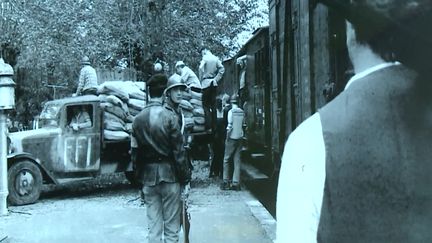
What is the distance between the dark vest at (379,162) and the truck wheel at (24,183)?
10.7 metres

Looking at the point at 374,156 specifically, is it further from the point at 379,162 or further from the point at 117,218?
the point at 117,218

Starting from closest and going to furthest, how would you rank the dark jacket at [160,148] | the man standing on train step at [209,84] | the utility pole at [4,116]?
the dark jacket at [160,148] → the utility pole at [4,116] → the man standing on train step at [209,84]

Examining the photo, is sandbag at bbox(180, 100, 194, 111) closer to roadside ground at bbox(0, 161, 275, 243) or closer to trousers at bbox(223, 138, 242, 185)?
trousers at bbox(223, 138, 242, 185)

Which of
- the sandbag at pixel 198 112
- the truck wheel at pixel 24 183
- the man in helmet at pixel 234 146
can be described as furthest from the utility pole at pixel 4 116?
the man in helmet at pixel 234 146

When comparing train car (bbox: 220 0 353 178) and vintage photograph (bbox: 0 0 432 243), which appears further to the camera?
train car (bbox: 220 0 353 178)

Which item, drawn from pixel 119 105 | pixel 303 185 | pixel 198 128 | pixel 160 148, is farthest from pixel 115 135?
pixel 303 185

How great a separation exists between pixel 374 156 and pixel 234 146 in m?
11.6

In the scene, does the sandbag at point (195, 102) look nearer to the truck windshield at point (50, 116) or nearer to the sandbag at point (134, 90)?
the sandbag at point (134, 90)

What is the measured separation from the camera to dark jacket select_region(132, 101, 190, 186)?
18.8 feet

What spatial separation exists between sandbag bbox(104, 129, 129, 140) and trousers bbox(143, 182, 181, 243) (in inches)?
Answer: 252

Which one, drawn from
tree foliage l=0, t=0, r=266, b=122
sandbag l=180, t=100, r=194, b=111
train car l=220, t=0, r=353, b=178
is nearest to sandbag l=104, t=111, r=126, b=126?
sandbag l=180, t=100, r=194, b=111

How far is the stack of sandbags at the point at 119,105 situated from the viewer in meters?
12.2

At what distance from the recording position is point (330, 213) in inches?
53.1

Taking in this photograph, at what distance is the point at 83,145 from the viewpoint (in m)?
12.0
